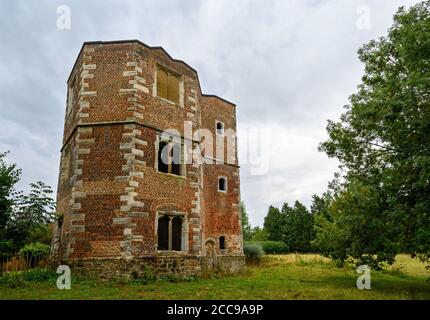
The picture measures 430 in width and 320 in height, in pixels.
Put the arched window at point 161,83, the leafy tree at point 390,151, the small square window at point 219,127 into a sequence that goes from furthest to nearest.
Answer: the small square window at point 219,127 < the arched window at point 161,83 < the leafy tree at point 390,151

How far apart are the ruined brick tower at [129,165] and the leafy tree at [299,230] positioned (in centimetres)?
5280

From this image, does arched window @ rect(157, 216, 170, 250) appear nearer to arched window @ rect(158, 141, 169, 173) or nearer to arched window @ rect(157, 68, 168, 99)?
arched window @ rect(158, 141, 169, 173)

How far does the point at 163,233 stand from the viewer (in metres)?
15.8

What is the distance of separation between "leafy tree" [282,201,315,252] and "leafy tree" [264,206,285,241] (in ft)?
6.13

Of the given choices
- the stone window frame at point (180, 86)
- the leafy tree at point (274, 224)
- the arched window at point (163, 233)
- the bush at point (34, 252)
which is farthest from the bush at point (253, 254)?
the leafy tree at point (274, 224)

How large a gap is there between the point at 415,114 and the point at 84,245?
14116 millimetres

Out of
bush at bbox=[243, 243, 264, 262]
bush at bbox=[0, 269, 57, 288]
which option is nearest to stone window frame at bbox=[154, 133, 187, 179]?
bush at bbox=[0, 269, 57, 288]

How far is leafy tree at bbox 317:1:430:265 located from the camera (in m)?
10.9

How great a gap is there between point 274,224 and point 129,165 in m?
63.8

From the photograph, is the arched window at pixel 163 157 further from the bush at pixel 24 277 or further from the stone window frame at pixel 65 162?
the bush at pixel 24 277

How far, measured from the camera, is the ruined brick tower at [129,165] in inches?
570

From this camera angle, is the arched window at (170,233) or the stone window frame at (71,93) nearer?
the arched window at (170,233)

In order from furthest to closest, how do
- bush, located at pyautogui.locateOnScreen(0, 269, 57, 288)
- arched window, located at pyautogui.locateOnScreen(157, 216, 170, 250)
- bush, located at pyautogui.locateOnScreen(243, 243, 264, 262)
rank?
bush, located at pyautogui.locateOnScreen(243, 243, 264, 262), arched window, located at pyautogui.locateOnScreen(157, 216, 170, 250), bush, located at pyautogui.locateOnScreen(0, 269, 57, 288)
